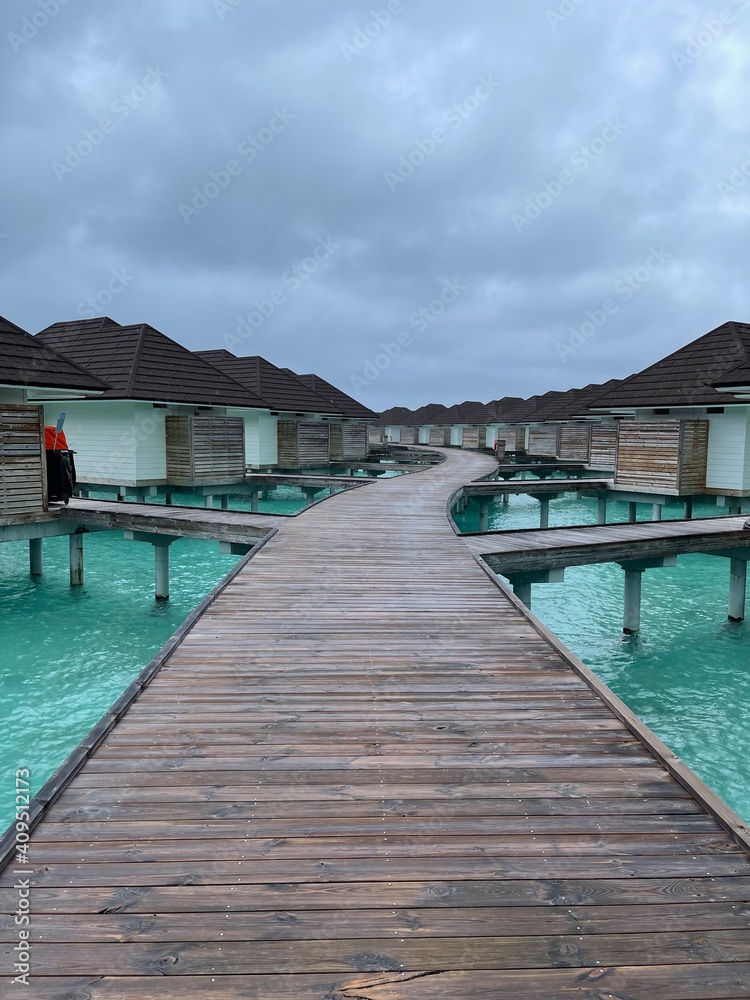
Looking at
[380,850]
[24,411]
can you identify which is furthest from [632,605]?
[24,411]

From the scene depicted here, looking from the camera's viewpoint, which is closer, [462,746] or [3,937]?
[3,937]

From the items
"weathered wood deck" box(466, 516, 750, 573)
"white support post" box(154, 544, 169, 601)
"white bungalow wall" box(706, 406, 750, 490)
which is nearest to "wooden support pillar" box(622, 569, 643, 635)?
"weathered wood deck" box(466, 516, 750, 573)

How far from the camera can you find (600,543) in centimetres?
1027

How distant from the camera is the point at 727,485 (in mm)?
18188

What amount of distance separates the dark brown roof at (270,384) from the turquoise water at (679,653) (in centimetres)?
1493

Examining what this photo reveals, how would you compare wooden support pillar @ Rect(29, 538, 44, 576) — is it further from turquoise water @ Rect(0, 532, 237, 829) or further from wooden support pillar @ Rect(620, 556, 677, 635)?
wooden support pillar @ Rect(620, 556, 677, 635)

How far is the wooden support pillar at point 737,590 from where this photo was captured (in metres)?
12.4

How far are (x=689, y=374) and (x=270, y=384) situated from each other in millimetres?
16619

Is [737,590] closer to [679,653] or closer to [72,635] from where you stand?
[679,653]

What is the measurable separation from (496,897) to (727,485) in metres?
18.5

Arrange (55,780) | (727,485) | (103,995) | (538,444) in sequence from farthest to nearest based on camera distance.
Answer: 1. (538,444)
2. (727,485)
3. (55,780)
4. (103,995)

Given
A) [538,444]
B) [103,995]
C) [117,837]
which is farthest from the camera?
[538,444]

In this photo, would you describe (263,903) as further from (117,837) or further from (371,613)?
(371,613)

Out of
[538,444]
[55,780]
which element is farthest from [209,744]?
[538,444]
